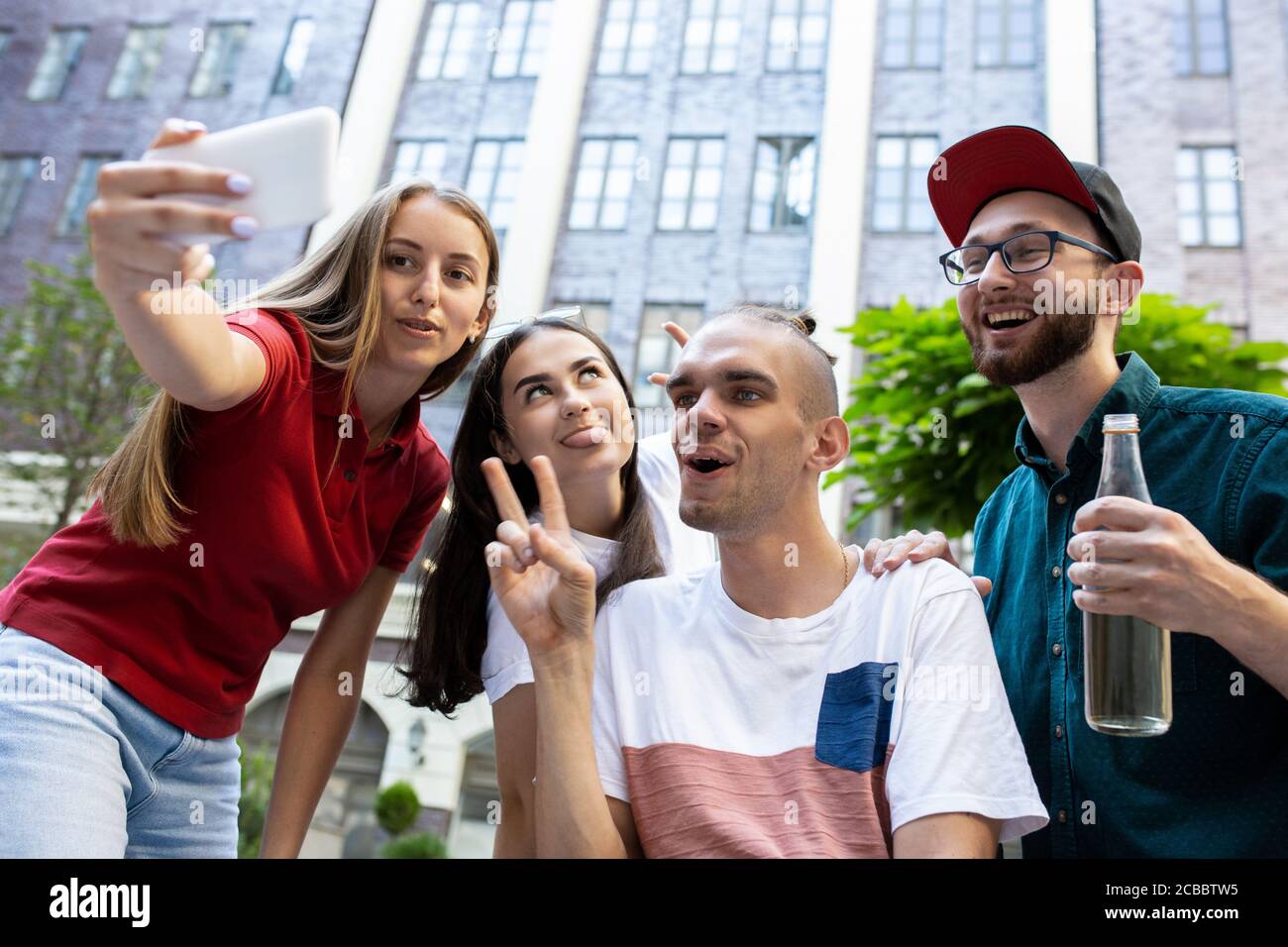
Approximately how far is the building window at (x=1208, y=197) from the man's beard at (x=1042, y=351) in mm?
14135

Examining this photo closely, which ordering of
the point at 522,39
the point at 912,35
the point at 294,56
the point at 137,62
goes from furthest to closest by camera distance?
the point at 137,62 < the point at 294,56 < the point at 522,39 < the point at 912,35

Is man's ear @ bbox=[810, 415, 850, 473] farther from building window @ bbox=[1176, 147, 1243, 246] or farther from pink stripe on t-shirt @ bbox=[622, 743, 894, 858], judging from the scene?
building window @ bbox=[1176, 147, 1243, 246]

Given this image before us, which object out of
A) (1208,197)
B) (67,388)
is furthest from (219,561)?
(1208,197)

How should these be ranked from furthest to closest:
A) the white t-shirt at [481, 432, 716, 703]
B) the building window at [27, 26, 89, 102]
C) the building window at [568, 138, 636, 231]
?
the building window at [27, 26, 89, 102] < the building window at [568, 138, 636, 231] < the white t-shirt at [481, 432, 716, 703]

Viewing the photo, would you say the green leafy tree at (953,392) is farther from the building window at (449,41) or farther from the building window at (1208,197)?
the building window at (449,41)

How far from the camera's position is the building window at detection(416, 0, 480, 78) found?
17891mm

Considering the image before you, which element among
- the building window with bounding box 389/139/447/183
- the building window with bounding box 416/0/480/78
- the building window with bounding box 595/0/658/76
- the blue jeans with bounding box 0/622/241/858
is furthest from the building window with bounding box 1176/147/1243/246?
the blue jeans with bounding box 0/622/241/858

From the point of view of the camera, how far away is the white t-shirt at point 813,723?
73.4 inches

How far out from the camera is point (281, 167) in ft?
4.64

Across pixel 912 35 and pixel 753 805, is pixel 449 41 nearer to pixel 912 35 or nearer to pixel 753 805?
pixel 912 35

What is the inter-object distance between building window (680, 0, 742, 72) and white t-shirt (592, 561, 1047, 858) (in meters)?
16.4

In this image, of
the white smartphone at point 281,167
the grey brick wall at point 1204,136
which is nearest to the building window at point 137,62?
the grey brick wall at point 1204,136

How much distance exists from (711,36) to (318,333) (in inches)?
656
